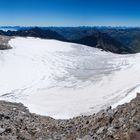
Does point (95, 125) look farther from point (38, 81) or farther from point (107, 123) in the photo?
point (38, 81)

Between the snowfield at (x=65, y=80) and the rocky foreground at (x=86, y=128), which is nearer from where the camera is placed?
the rocky foreground at (x=86, y=128)

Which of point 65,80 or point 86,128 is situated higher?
point 86,128

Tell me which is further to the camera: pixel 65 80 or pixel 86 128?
pixel 65 80

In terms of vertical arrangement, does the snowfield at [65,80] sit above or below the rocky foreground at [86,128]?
below
